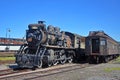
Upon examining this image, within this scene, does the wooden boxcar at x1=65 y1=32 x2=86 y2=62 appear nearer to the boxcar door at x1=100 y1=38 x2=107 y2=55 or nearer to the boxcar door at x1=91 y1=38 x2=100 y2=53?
the boxcar door at x1=91 y1=38 x2=100 y2=53

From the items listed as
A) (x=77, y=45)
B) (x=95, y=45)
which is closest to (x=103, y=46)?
(x=95, y=45)

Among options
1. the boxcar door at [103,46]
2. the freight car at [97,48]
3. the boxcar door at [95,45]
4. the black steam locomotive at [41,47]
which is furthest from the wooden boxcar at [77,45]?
the black steam locomotive at [41,47]

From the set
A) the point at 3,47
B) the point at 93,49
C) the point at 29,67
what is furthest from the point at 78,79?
the point at 3,47

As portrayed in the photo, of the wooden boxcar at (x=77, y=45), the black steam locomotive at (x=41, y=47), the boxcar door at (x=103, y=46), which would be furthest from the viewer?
the wooden boxcar at (x=77, y=45)

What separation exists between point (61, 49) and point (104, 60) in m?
6.78

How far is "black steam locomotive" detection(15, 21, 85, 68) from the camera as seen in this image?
1942cm

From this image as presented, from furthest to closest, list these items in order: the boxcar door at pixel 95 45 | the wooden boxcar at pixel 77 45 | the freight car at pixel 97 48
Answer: the wooden boxcar at pixel 77 45, the boxcar door at pixel 95 45, the freight car at pixel 97 48

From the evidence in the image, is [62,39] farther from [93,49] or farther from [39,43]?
[93,49]

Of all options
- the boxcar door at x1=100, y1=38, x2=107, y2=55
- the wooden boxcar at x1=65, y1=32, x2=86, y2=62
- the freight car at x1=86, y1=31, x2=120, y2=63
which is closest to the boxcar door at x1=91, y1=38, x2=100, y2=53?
the freight car at x1=86, y1=31, x2=120, y2=63

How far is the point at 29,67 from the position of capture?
19297 millimetres

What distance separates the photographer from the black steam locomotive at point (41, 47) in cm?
1942

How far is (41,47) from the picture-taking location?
20.6 metres

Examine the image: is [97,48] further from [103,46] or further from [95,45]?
[103,46]

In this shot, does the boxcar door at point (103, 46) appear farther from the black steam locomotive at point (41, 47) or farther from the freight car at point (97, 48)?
the black steam locomotive at point (41, 47)
